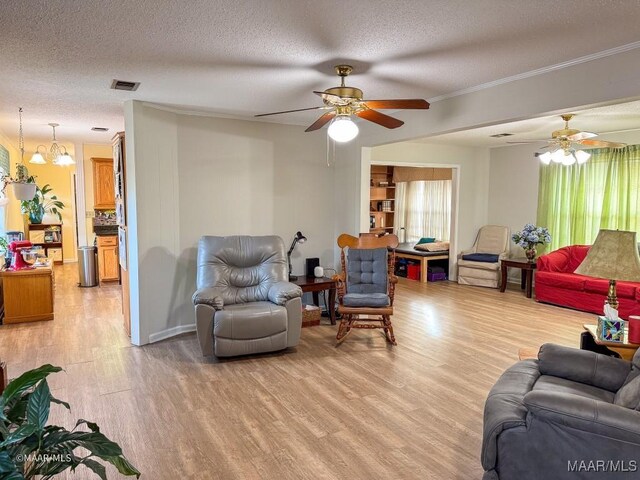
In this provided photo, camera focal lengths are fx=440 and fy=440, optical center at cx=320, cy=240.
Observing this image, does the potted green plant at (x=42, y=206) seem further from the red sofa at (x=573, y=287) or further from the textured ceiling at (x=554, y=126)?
the red sofa at (x=573, y=287)

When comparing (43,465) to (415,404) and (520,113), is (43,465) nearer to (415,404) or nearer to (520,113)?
(415,404)

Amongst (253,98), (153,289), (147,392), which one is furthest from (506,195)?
(147,392)

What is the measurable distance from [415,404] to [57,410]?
8.28 ft

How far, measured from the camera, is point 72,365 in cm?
389

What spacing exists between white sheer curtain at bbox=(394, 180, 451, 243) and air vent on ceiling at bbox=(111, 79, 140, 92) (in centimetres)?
649

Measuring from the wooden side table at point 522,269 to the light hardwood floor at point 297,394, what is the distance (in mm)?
1196

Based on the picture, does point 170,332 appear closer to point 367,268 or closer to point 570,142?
point 367,268

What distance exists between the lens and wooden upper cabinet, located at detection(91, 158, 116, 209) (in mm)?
7695

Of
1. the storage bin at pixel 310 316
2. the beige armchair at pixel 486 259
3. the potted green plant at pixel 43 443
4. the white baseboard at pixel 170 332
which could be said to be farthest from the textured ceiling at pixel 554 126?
the potted green plant at pixel 43 443

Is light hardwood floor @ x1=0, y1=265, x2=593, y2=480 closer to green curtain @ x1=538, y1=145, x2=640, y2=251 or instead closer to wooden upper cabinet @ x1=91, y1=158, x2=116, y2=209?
green curtain @ x1=538, y1=145, x2=640, y2=251

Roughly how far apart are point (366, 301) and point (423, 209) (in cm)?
542

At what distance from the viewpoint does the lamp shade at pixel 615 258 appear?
8.70 feet

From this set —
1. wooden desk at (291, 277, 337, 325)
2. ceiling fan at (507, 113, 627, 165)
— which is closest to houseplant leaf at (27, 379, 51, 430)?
wooden desk at (291, 277, 337, 325)

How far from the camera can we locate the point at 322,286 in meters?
5.06
